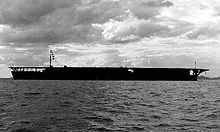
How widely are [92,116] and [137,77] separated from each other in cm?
11746

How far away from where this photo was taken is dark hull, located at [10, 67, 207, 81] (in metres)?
130

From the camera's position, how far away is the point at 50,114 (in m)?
21.3

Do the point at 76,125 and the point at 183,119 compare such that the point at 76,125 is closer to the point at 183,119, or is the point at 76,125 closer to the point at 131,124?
the point at 131,124

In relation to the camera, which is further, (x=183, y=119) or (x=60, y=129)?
(x=183, y=119)

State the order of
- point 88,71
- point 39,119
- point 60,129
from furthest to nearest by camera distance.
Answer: point 88,71, point 39,119, point 60,129

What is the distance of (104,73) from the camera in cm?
13412

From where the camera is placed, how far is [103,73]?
5281 inches

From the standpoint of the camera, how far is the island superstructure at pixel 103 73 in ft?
428

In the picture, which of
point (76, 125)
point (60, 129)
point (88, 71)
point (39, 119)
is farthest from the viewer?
point (88, 71)

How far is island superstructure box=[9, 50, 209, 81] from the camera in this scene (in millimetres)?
130500

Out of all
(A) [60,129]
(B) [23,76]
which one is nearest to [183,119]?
(A) [60,129]

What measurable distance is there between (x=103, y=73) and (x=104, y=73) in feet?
1.62

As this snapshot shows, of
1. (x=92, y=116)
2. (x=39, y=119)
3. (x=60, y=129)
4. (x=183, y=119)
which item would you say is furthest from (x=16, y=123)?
(x=183, y=119)

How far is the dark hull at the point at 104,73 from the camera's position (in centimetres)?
13050
